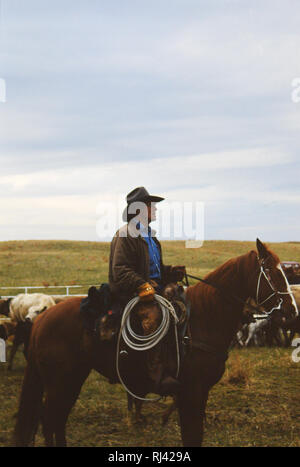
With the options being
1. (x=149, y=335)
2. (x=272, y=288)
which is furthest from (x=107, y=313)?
(x=272, y=288)

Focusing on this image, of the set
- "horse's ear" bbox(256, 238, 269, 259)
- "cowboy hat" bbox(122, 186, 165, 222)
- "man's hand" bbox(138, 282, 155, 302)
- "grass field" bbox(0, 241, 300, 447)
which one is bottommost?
"grass field" bbox(0, 241, 300, 447)

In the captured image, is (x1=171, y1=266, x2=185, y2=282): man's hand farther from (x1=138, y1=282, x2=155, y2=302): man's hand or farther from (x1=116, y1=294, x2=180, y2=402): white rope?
(x1=138, y1=282, x2=155, y2=302): man's hand

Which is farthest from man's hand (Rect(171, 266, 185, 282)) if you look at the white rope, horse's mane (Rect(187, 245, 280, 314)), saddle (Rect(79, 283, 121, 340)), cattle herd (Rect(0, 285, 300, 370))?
cattle herd (Rect(0, 285, 300, 370))

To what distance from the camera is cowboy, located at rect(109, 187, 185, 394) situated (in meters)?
4.94

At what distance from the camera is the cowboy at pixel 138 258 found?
16.2 feet

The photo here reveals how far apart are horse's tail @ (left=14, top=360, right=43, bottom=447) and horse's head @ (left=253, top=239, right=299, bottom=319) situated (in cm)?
266

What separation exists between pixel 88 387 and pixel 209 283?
5.34 metres

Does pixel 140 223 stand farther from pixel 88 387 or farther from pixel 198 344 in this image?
pixel 88 387

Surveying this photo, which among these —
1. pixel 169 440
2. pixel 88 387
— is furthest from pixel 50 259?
pixel 169 440

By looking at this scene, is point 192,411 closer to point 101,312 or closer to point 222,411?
point 101,312

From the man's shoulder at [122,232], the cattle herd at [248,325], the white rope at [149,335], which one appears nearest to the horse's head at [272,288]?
the white rope at [149,335]

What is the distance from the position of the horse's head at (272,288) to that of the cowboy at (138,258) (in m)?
0.89

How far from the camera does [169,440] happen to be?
6.40m

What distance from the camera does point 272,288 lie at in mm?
5051
